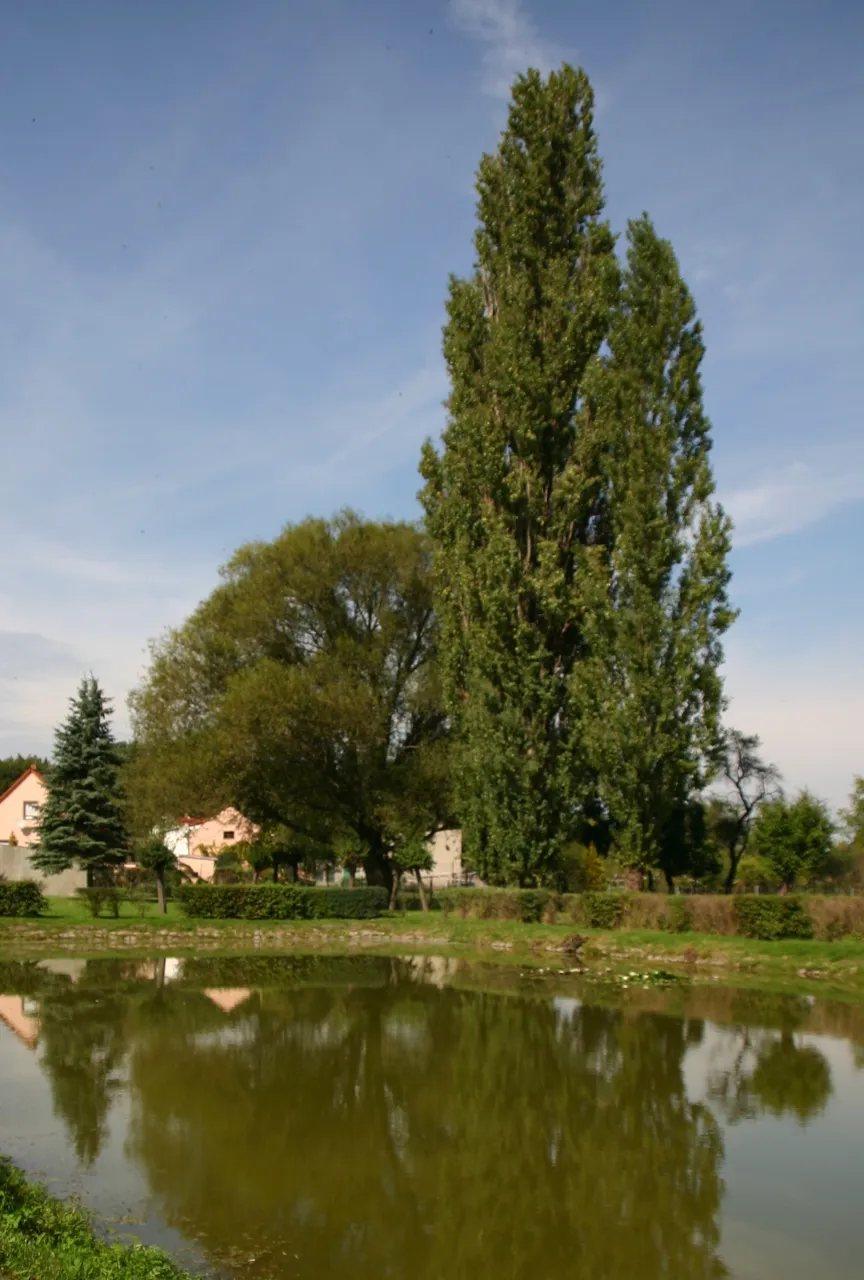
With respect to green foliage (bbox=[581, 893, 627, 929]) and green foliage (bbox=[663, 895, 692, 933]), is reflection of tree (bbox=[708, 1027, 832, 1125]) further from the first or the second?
green foliage (bbox=[581, 893, 627, 929])

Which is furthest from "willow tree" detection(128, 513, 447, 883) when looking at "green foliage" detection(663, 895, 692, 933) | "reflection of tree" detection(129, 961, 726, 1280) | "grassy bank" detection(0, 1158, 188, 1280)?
"grassy bank" detection(0, 1158, 188, 1280)

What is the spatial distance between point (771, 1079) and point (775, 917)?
11620mm

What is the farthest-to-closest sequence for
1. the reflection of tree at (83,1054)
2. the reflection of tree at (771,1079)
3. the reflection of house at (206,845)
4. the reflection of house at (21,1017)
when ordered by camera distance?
the reflection of house at (206,845) < the reflection of house at (21,1017) < the reflection of tree at (771,1079) < the reflection of tree at (83,1054)

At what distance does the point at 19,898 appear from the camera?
28.8m

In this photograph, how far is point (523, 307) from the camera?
2681 cm

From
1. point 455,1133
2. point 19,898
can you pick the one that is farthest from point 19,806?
point 455,1133

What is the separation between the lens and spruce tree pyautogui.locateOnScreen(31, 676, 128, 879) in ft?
117

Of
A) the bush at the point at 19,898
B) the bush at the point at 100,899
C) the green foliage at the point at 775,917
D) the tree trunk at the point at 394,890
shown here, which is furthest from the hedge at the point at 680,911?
the bush at the point at 19,898

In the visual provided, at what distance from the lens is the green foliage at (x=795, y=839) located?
31.5 meters

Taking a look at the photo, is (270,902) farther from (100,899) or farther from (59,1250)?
(59,1250)

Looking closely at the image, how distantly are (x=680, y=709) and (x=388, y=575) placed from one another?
447 inches

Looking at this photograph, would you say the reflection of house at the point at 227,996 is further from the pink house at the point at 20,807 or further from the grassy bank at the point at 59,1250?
the pink house at the point at 20,807

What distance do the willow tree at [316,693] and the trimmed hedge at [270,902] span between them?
269cm

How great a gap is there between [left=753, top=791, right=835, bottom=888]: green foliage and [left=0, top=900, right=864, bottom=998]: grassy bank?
9646mm
